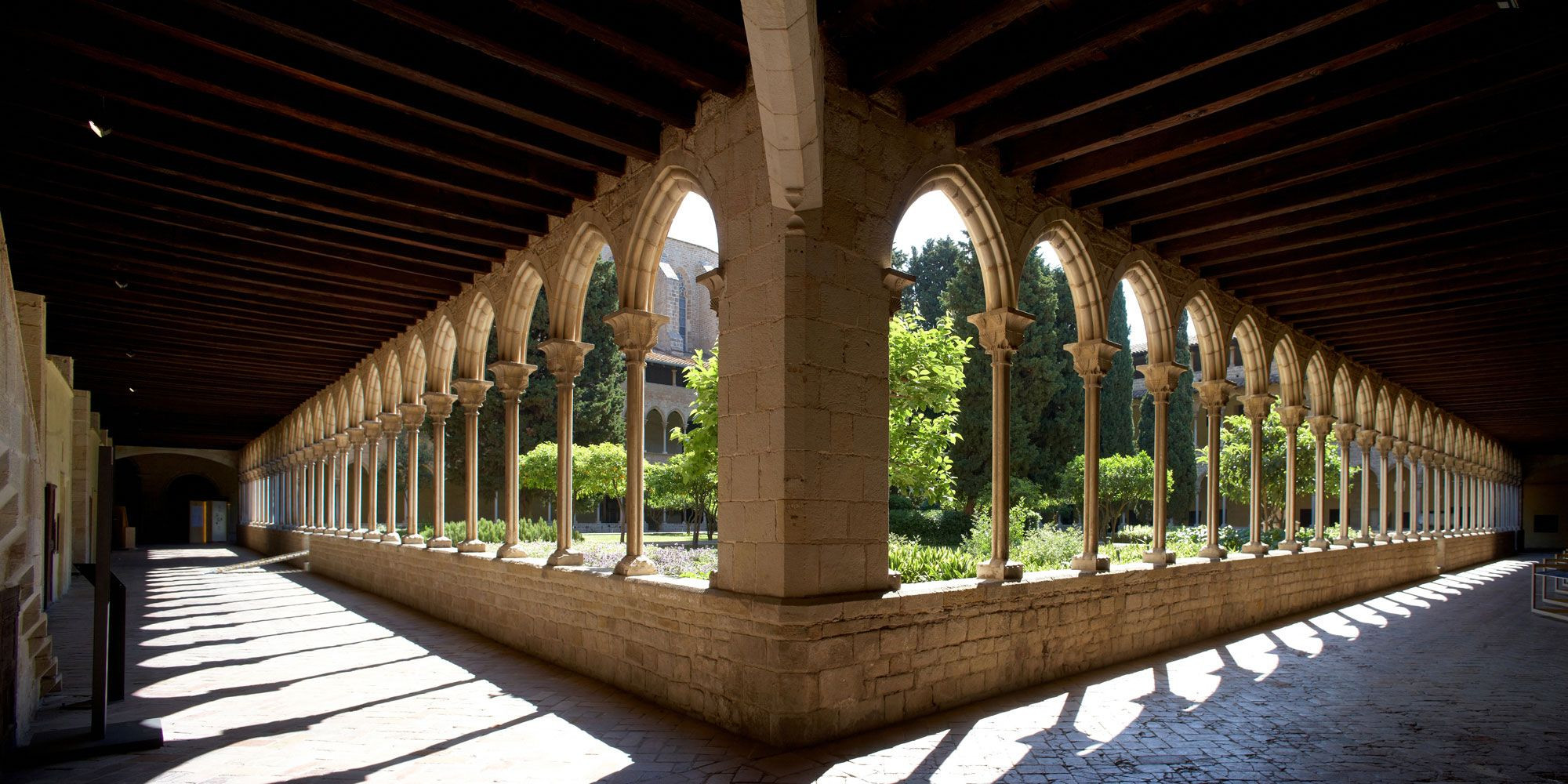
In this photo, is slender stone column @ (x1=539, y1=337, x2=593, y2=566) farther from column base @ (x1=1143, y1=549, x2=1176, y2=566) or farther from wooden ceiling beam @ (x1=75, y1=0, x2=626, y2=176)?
column base @ (x1=1143, y1=549, x2=1176, y2=566)

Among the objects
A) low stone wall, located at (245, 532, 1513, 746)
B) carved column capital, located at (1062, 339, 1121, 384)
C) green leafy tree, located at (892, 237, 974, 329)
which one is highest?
green leafy tree, located at (892, 237, 974, 329)

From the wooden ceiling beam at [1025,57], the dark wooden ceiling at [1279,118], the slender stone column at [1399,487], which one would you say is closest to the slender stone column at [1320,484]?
the slender stone column at [1399,487]

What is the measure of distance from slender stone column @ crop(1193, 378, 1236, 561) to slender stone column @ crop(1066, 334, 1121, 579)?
2.18m

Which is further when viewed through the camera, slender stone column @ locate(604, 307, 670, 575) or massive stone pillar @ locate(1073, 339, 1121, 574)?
massive stone pillar @ locate(1073, 339, 1121, 574)

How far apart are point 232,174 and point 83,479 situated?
9.76 metres

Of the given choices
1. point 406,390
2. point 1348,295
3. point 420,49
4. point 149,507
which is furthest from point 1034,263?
point 149,507

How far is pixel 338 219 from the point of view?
6.60 m

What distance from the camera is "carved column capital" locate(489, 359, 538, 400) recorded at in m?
7.40

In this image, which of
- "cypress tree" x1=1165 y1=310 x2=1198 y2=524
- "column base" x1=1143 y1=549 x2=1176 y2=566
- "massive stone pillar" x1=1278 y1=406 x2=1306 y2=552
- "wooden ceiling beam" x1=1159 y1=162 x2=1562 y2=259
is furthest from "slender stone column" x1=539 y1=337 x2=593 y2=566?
"cypress tree" x1=1165 y1=310 x2=1198 y2=524

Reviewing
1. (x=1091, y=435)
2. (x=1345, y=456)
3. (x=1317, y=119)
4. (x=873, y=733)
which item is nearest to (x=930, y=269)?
(x=1345, y=456)

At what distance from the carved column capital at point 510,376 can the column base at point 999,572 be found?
4.05m

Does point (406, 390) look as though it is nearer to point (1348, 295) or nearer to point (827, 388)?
point (827, 388)

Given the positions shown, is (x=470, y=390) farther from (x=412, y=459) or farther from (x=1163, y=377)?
(x=1163, y=377)

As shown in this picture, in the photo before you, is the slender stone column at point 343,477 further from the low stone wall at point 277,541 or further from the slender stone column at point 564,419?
the slender stone column at point 564,419
